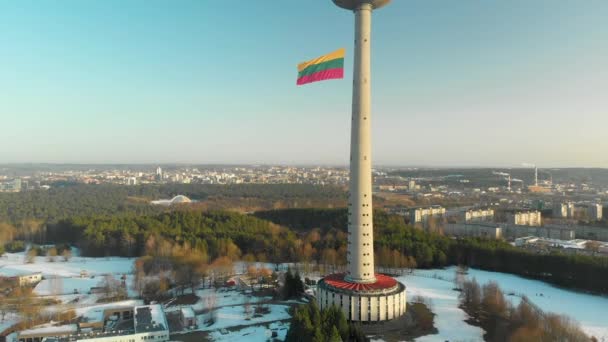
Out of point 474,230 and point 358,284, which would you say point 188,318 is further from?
point 474,230

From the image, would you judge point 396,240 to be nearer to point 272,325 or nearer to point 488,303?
point 488,303

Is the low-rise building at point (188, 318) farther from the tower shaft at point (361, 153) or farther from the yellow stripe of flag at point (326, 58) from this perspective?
the yellow stripe of flag at point (326, 58)

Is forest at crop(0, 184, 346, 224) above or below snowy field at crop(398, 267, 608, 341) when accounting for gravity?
above

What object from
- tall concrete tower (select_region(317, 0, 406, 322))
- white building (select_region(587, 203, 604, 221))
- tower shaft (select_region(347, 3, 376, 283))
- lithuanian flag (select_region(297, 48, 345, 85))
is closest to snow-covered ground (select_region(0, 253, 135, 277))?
tall concrete tower (select_region(317, 0, 406, 322))

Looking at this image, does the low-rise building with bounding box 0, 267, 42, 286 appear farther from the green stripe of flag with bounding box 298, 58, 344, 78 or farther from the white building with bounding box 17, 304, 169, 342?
the green stripe of flag with bounding box 298, 58, 344, 78

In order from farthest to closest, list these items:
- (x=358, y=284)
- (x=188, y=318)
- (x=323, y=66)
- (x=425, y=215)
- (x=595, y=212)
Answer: (x=595, y=212), (x=425, y=215), (x=358, y=284), (x=188, y=318), (x=323, y=66)


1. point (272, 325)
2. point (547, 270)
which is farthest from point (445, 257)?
point (272, 325)

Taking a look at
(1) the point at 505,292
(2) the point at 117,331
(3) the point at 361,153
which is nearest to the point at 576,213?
(1) the point at 505,292
